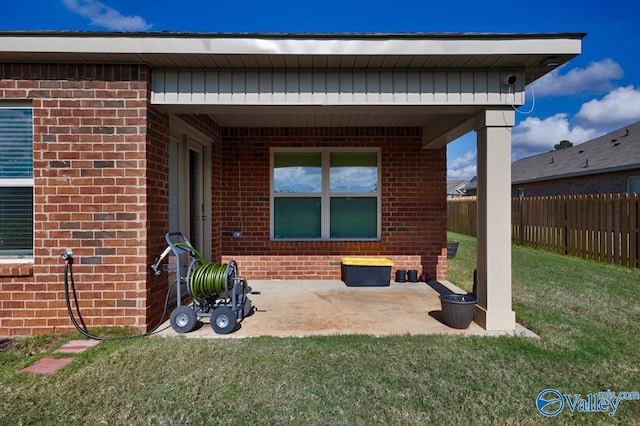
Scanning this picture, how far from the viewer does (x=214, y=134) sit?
6445 mm

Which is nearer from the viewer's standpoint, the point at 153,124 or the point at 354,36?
the point at 354,36

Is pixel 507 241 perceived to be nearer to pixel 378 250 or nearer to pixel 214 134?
pixel 378 250

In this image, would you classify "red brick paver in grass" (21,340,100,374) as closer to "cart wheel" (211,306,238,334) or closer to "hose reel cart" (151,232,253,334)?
"hose reel cart" (151,232,253,334)

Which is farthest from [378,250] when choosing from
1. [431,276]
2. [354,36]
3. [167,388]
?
[167,388]

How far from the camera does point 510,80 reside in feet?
13.4

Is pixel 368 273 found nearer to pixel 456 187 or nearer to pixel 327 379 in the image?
pixel 327 379

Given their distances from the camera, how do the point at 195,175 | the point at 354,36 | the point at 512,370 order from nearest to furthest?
1. the point at 512,370
2. the point at 354,36
3. the point at 195,175

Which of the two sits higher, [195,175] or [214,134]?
[214,134]

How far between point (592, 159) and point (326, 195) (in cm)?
1602

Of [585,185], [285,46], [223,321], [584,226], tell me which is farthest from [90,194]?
[585,185]

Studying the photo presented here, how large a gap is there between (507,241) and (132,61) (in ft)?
15.0

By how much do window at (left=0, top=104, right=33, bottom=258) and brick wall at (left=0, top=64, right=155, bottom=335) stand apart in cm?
21

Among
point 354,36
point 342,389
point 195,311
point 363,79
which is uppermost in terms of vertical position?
point 354,36

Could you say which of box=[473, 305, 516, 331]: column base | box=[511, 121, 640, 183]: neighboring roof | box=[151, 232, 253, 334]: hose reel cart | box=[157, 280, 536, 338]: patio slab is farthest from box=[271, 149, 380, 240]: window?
box=[511, 121, 640, 183]: neighboring roof
